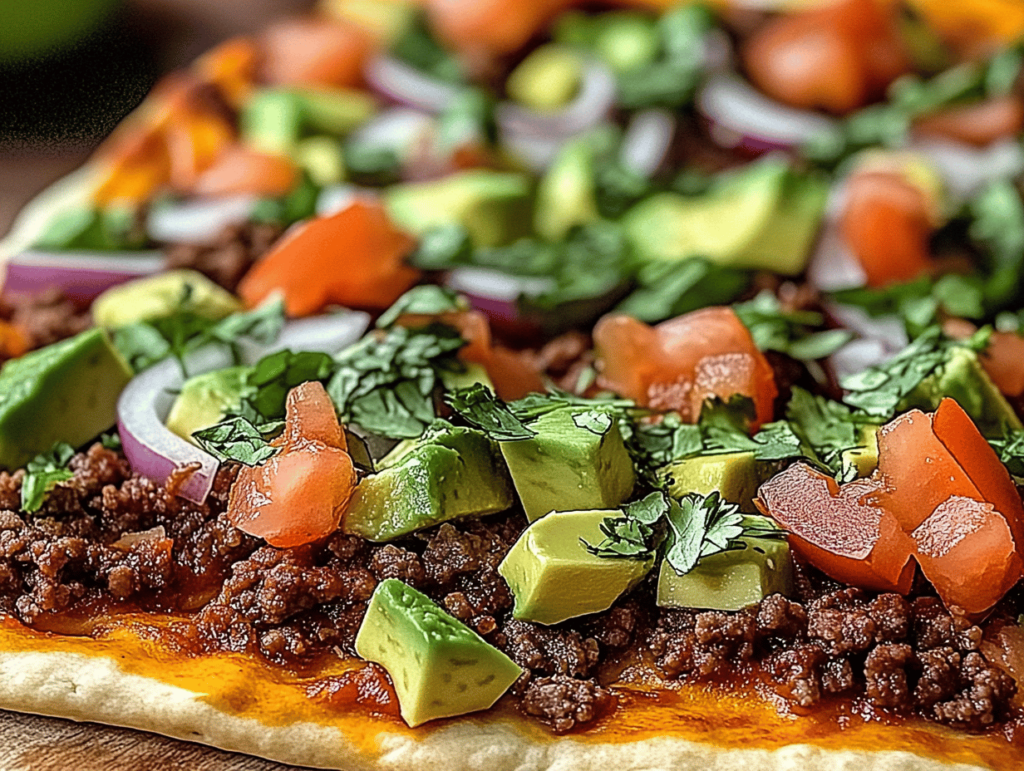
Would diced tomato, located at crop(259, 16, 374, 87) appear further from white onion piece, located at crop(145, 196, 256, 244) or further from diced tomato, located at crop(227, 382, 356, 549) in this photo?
Answer: diced tomato, located at crop(227, 382, 356, 549)

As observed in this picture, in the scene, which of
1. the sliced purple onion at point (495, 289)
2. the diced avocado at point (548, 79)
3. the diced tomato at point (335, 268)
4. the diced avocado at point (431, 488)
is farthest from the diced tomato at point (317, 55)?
the diced avocado at point (431, 488)

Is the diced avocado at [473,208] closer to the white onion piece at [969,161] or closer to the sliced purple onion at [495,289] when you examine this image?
the sliced purple onion at [495,289]

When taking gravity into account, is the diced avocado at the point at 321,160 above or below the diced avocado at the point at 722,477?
below

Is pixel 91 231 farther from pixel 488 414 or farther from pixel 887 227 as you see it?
pixel 887 227

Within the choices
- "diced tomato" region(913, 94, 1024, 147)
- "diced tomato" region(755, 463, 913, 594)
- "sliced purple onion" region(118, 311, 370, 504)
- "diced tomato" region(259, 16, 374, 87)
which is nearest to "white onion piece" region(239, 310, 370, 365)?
"sliced purple onion" region(118, 311, 370, 504)

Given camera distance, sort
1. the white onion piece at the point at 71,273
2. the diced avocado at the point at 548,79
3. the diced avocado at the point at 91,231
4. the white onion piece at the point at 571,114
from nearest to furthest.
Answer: the white onion piece at the point at 71,273
the diced avocado at the point at 91,231
the white onion piece at the point at 571,114
the diced avocado at the point at 548,79
